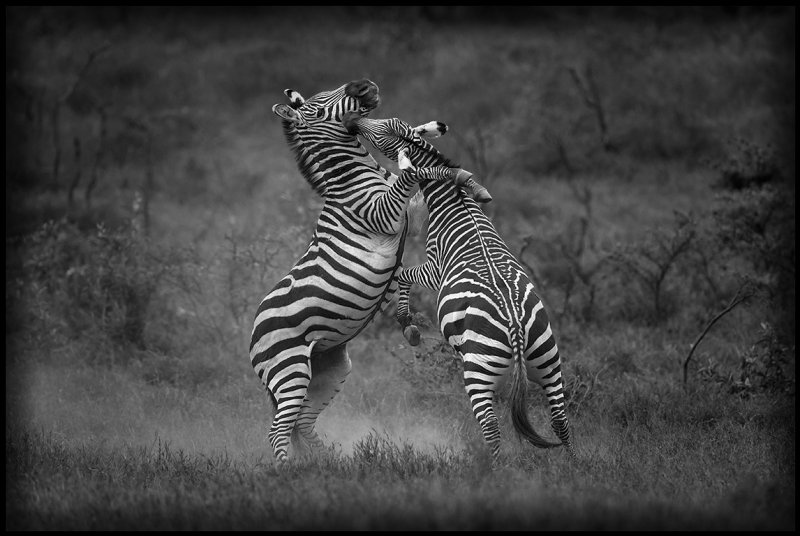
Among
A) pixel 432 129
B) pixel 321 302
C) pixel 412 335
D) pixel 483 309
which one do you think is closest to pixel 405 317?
pixel 412 335

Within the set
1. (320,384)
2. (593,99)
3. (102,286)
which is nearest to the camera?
(320,384)

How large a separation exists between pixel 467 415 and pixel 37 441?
3.68 meters

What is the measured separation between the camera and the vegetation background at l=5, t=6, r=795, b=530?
5.33 metres

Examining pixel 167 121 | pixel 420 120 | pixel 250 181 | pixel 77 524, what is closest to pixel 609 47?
pixel 420 120

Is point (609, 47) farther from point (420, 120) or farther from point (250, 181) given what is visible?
point (250, 181)

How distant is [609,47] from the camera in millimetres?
19672

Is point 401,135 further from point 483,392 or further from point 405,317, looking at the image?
point 483,392

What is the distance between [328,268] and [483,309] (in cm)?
129

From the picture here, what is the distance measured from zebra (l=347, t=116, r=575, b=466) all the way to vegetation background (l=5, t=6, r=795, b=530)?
1.18 ft

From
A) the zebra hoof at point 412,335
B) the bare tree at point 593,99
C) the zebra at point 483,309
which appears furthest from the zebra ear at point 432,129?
the bare tree at point 593,99

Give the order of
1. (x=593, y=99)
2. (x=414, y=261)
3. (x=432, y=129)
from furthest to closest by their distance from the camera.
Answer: (x=593, y=99), (x=414, y=261), (x=432, y=129)

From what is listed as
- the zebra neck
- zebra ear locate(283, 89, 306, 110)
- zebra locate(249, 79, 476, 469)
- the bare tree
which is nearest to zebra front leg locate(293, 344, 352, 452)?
zebra locate(249, 79, 476, 469)

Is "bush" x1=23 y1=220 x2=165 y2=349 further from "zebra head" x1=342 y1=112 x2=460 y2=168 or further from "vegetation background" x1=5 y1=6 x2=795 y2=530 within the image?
"zebra head" x1=342 y1=112 x2=460 y2=168

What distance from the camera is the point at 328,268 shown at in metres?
6.45
